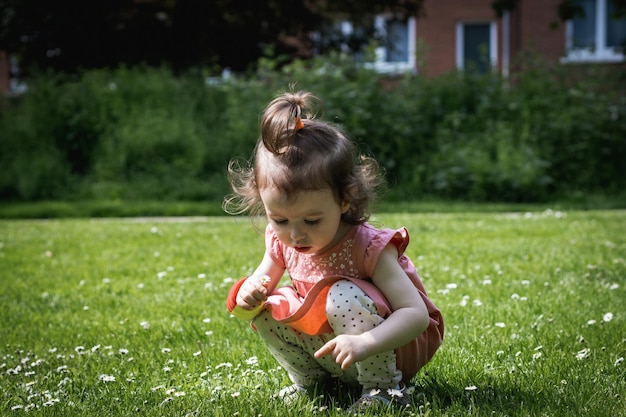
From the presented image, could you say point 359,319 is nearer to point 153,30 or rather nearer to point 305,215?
point 305,215

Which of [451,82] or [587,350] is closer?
[587,350]

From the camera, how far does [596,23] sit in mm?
18516

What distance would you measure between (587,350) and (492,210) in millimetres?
6436

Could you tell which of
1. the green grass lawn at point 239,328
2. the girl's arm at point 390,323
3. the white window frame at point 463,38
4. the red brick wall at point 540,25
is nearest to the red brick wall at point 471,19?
the red brick wall at point 540,25

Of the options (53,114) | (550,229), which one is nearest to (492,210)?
(550,229)

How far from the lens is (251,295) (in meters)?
2.57

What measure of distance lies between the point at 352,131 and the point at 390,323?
865 cm

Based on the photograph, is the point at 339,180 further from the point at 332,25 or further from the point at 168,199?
the point at 332,25

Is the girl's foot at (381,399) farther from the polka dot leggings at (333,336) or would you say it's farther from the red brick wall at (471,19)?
the red brick wall at (471,19)

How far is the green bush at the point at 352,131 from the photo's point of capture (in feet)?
35.5

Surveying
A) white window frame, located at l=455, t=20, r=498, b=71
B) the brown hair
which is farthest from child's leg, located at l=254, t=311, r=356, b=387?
white window frame, located at l=455, t=20, r=498, b=71

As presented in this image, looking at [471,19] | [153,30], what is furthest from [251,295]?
[471,19]

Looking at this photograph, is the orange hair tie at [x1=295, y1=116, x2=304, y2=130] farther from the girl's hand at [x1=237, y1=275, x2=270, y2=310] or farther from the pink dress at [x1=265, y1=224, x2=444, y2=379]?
the girl's hand at [x1=237, y1=275, x2=270, y2=310]

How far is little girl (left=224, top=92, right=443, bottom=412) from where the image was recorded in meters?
2.44
